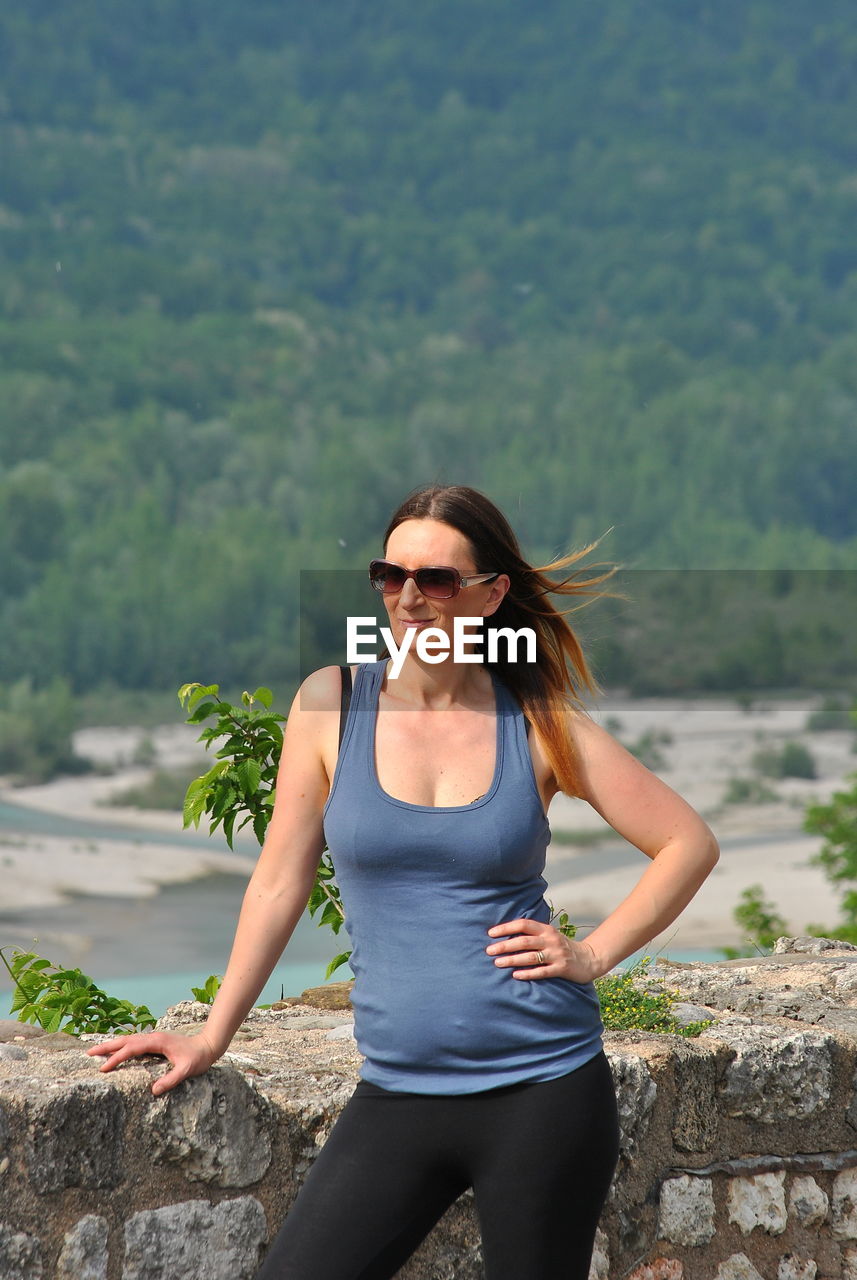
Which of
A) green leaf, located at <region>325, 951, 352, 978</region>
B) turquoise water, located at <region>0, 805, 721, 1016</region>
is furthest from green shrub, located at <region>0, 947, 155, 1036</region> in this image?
turquoise water, located at <region>0, 805, 721, 1016</region>

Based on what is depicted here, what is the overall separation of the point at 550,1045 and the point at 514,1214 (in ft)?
0.60

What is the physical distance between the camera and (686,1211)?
Result: 94.5 inches

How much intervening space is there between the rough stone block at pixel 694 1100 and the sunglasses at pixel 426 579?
99 centimetres

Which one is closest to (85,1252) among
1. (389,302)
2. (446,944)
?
(446,944)

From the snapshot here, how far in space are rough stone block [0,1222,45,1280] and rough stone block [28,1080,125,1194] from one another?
0.06 metres

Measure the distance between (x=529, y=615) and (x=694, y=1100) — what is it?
3.11ft

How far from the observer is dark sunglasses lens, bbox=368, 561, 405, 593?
1.82 metres

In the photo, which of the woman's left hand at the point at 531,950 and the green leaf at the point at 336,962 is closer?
the woman's left hand at the point at 531,950

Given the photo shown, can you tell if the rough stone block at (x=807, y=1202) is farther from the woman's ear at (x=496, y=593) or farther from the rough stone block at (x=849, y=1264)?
the woman's ear at (x=496, y=593)

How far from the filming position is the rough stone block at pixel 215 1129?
196cm

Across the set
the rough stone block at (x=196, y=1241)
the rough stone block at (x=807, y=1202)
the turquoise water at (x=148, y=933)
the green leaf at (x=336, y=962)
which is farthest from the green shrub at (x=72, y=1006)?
the turquoise water at (x=148, y=933)

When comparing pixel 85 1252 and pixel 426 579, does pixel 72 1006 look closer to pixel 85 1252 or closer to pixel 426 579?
pixel 85 1252

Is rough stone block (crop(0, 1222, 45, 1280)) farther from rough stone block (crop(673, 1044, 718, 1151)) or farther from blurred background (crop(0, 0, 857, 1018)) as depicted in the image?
blurred background (crop(0, 0, 857, 1018))

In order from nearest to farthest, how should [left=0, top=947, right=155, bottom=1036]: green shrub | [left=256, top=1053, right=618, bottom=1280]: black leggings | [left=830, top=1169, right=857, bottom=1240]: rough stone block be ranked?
1. [left=256, top=1053, right=618, bottom=1280]: black leggings
2. [left=830, top=1169, right=857, bottom=1240]: rough stone block
3. [left=0, top=947, right=155, bottom=1036]: green shrub
